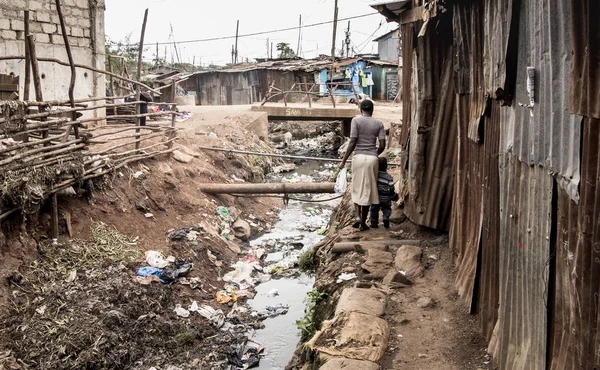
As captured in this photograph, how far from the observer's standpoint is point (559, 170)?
8.74 feet

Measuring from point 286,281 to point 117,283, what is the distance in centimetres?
271

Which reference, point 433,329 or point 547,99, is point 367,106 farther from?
point 547,99

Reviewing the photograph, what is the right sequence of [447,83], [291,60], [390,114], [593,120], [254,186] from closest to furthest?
1. [593,120]
2. [447,83]
3. [254,186]
4. [390,114]
5. [291,60]

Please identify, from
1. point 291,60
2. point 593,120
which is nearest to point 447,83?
point 593,120

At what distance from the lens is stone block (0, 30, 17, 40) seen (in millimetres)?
11031

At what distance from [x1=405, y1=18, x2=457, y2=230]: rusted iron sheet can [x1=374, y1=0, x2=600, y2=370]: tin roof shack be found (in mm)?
12

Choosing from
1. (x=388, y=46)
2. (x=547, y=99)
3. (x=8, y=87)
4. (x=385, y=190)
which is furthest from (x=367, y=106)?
Result: (x=388, y=46)

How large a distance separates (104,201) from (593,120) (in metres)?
7.09

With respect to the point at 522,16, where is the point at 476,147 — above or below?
below

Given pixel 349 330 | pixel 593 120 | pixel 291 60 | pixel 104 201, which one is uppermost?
pixel 291 60

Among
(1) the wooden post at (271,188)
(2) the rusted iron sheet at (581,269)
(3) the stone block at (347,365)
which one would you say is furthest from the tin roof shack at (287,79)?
(2) the rusted iron sheet at (581,269)

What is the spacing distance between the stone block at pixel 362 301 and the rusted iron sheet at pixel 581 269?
214 cm

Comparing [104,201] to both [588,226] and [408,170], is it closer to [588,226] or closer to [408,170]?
[408,170]

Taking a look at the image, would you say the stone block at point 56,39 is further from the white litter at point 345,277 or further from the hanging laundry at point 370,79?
the hanging laundry at point 370,79
